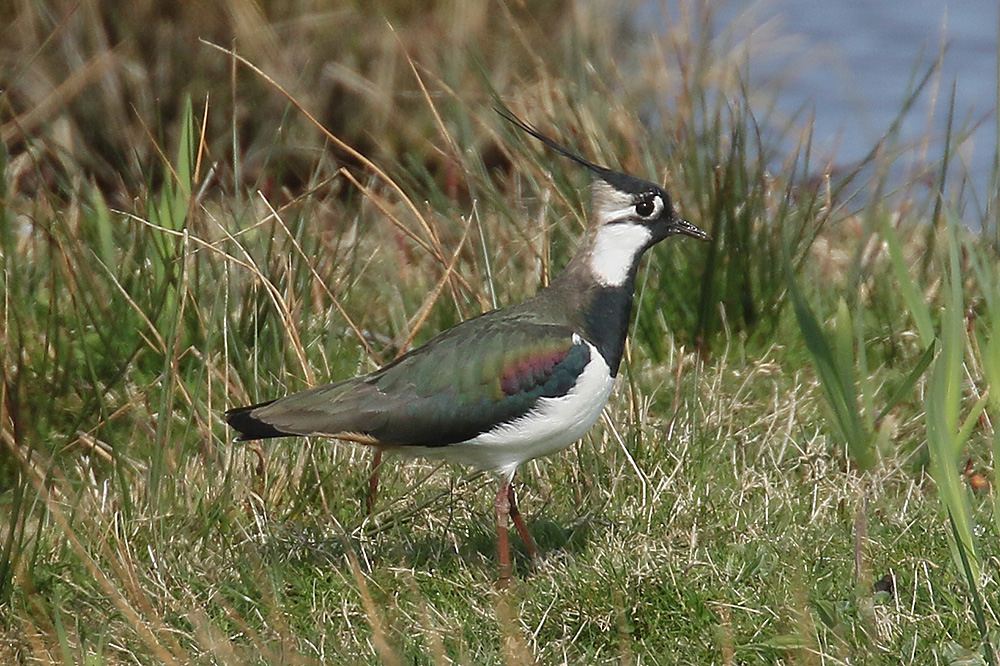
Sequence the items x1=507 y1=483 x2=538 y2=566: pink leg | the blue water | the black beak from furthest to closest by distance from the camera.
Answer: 1. the blue water
2. the black beak
3. x1=507 y1=483 x2=538 y2=566: pink leg

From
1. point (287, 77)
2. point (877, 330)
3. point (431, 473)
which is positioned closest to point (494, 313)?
point (431, 473)

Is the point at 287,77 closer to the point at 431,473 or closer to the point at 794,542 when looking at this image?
the point at 431,473

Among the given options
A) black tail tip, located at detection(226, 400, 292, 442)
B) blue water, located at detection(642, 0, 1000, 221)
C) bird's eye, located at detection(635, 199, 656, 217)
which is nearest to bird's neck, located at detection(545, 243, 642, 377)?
bird's eye, located at detection(635, 199, 656, 217)

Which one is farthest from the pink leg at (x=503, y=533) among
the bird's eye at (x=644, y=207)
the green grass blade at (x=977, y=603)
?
the green grass blade at (x=977, y=603)

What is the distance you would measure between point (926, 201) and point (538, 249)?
5.30 feet

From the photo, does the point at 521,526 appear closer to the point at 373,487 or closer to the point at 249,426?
the point at 373,487

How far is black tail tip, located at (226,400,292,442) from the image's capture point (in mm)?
3850

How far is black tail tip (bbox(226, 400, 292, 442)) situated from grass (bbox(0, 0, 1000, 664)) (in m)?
0.27

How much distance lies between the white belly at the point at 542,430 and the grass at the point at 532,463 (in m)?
0.29

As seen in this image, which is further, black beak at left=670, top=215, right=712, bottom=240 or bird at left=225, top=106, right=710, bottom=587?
black beak at left=670, top=215, right=712, bottom=240

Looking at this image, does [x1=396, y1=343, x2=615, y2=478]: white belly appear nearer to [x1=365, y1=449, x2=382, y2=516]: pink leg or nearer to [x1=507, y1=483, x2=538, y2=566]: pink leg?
[x1=507, y1=483, x2=538, y2=566]: pink leg

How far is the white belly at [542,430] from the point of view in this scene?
391 centimetres

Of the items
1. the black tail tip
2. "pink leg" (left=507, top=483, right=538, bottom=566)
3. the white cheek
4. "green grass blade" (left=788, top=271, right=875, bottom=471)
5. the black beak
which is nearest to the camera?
Result: "green grass blade" (left=788, top=271, right=875, bottom=471)

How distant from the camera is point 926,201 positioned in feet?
19.1
